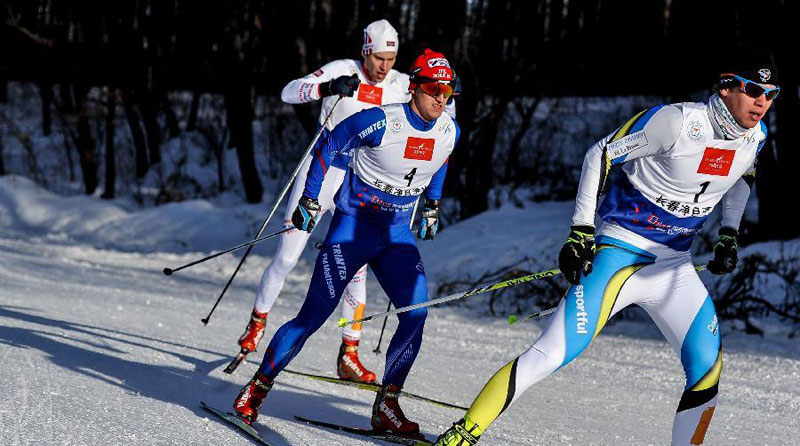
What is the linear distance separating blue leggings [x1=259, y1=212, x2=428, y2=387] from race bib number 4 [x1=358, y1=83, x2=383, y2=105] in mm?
1676

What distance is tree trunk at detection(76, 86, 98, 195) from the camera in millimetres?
20672

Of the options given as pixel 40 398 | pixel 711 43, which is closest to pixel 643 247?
pixel 40 398

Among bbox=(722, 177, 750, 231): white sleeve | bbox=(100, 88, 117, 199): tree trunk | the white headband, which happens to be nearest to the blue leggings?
bbox=(722, 177, 750, 231): white sleeve

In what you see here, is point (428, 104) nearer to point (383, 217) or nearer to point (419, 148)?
point (419, 148)

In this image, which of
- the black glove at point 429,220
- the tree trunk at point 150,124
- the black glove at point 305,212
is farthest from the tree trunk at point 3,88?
the black glove at point 305,212

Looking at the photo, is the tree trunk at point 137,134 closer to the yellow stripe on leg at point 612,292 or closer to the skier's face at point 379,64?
the skier's face at point 379,64

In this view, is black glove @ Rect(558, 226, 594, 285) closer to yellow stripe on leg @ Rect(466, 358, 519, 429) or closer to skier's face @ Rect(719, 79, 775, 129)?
yellow stripe on leg @ Rect(466, 358, 519, 429)

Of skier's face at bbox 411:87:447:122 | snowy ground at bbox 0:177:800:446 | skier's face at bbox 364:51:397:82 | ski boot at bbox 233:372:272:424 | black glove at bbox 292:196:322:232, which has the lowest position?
snowy ground at bbox 0:177:800:446

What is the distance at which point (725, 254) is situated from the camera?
184 inches

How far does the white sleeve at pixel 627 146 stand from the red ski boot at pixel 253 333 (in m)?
3.30

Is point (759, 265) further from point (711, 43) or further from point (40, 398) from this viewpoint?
point (40, 398)

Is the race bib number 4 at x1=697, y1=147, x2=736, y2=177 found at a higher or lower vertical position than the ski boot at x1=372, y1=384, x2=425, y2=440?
higher

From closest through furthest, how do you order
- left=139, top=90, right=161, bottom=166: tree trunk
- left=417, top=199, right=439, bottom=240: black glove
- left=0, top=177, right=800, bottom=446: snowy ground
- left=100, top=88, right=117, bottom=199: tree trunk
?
left=0, top=177, right=800, bottom=446: snowy ground, left=417, top=199, right=439, bottom=240: black glove, left=100, top=88, right=117, bottom=199: tree trunk, left=139, top=90, right=161, bottom=166: tree trunk

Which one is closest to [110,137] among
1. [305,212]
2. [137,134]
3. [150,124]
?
[137,134]
